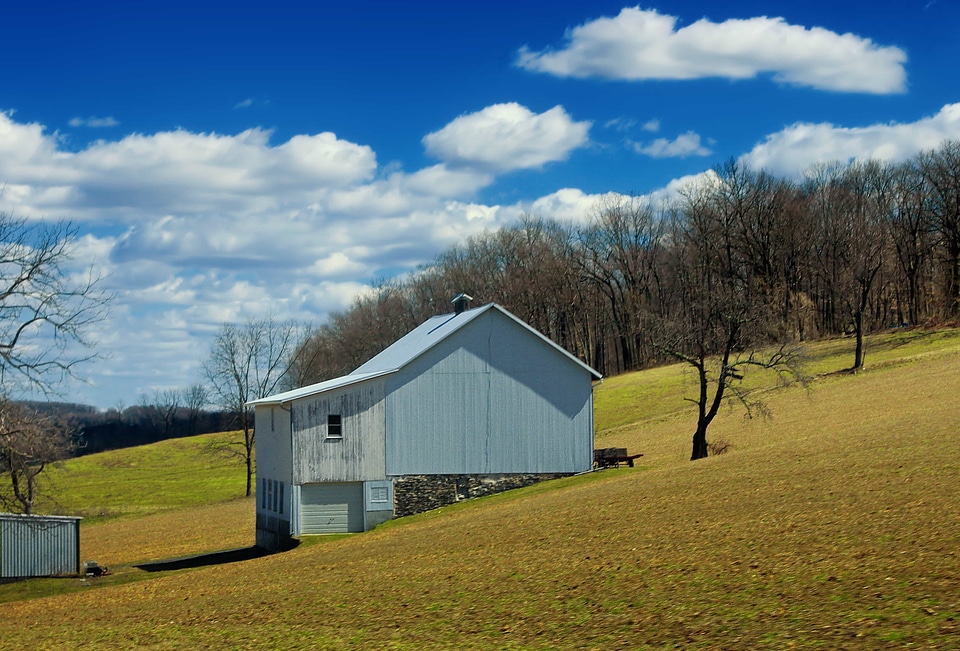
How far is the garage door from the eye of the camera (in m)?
38.9

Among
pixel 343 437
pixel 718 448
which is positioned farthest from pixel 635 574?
pixel 718 448

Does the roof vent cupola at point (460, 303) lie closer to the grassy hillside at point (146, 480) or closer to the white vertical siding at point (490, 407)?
the white vertical siding at point (490, 407)

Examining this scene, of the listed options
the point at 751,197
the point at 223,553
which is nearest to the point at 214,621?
the point at 223,553

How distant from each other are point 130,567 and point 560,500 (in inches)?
660

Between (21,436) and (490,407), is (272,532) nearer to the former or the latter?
(490,407)

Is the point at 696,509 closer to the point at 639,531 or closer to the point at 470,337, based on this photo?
the point at 639,531

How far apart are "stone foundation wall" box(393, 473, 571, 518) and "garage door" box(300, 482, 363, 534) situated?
158 cm

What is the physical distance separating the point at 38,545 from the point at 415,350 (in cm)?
1588

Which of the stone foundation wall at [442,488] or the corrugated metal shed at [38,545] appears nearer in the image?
the corrugated metal shed at [38,545]

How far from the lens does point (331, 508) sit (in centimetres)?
A: 3922

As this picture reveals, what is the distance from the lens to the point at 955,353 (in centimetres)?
6091

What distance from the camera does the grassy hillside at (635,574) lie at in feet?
43.7

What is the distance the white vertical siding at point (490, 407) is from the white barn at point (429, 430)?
0.04m

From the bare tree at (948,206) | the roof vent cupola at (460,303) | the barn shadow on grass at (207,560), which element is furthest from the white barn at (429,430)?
the bare tree at (948,206)
